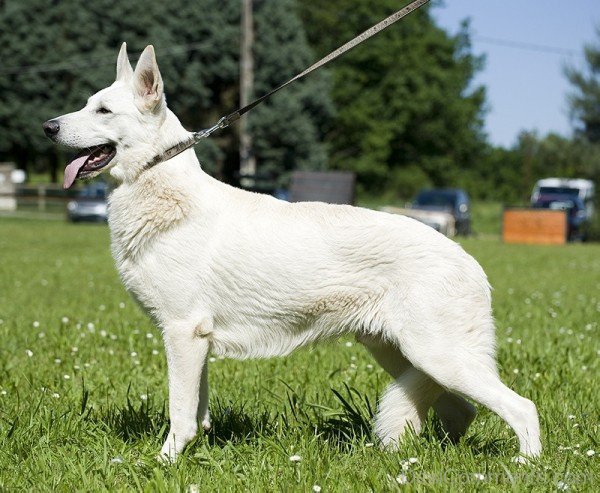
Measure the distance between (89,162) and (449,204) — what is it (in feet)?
103

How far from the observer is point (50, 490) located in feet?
10.9

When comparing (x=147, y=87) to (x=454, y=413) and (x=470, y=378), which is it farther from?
(x=454, y=413)

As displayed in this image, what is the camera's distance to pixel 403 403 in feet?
12.7

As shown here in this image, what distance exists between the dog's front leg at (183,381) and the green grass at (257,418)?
0.08 metres

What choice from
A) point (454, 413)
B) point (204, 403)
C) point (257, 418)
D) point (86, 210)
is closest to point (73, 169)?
point (204, 403)

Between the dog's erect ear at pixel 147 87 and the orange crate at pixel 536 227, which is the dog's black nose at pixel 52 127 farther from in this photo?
the orange crate at pixel 536 227

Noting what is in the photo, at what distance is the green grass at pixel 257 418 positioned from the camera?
3428 millimetres

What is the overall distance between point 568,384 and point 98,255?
13944 millimetres

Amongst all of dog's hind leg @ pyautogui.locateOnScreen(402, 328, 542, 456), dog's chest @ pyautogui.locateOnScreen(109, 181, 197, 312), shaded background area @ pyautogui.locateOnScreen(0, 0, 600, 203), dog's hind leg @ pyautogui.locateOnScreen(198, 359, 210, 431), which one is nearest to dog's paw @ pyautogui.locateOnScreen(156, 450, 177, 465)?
dog's hind leg @ pyautogui.locateOnScreen(198, 359, 210, 431)

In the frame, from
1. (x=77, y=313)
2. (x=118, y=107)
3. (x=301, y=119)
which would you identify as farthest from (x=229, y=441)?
(x=301, y=119)

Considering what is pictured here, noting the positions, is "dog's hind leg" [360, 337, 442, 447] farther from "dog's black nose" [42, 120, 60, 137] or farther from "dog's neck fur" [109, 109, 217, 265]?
"dog's black nose" [42, 120, 60, 137]

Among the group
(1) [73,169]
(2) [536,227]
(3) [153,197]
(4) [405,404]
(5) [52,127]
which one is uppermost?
(5) [52,127]

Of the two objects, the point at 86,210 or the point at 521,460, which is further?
the point at 86,210

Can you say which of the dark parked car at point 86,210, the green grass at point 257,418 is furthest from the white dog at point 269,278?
the dark parked car at point 86,210
